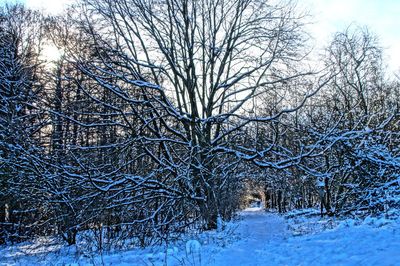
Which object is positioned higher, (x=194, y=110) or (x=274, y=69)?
(x=274, y=69)

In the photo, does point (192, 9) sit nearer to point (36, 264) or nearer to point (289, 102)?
point (289, 102)

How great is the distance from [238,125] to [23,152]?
647 centimetres

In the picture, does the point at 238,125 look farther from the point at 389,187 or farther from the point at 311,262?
the point at 311,262

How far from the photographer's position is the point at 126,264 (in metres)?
6.53

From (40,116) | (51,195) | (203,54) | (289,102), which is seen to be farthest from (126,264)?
(203,54)

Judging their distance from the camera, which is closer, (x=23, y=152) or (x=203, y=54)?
(x=23, y=152)

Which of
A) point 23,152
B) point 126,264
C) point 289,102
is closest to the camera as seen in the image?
point 126,264

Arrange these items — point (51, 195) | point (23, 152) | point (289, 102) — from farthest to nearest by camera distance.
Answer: point (289, 102), point (51, 195), point (23, 152)

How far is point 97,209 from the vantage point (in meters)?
9.30

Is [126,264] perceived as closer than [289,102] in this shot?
Yes

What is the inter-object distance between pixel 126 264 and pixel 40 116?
595 cm

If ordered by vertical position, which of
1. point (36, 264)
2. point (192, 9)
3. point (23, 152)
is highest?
point (192, 9)

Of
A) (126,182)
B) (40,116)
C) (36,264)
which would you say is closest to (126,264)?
(36,264)

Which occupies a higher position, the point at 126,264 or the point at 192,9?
the point at 192,9
